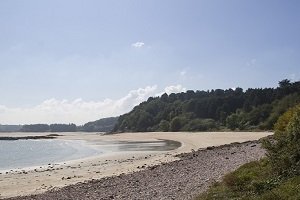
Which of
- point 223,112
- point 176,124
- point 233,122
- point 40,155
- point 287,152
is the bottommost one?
point 40,155

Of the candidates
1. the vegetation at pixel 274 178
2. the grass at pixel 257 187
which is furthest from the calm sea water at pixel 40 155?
the vegetation at pixel 274 178

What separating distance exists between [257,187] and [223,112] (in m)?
118

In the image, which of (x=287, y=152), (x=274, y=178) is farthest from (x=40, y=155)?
(x=274, y=178)

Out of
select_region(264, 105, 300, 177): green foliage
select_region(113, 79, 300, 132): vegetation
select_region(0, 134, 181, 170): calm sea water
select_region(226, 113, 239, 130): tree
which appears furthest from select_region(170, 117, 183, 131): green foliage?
select_region(264, 105, 300, 177): green foliage

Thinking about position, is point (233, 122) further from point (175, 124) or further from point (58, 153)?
point (58, 153)

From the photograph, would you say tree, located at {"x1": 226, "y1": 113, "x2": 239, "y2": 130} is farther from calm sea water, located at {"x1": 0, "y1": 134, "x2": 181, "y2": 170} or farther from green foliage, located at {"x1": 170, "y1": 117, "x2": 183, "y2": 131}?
calm sea water, located at {"x1": 0, "y1": 134, "x2": 181, "y2": 170}

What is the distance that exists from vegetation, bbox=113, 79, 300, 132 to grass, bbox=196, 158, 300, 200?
6807 cm

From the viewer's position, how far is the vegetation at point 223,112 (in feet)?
324

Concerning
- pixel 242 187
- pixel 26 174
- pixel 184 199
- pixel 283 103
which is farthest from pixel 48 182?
pixel 283 103

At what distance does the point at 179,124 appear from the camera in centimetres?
13075

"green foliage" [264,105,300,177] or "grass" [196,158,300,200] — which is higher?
"green foliage" [264,105,300,177]

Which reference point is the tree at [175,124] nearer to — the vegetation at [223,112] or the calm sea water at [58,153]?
the vegetation at [223,112]

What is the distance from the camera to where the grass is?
1086cm

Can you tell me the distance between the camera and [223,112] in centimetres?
12925
